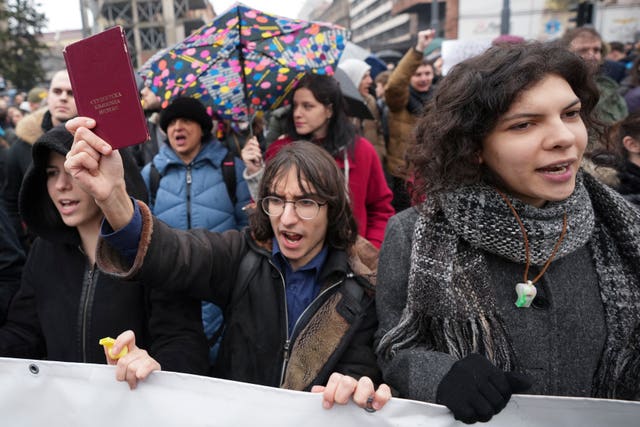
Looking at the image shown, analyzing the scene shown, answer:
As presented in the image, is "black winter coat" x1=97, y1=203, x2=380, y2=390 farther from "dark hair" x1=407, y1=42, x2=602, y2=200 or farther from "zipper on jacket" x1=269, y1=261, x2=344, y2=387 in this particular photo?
"dark hair" x1=407, y1=42, x2=602, y2=200

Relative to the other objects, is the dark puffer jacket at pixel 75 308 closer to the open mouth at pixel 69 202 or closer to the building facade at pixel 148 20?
the open mouth at pixel 69 202

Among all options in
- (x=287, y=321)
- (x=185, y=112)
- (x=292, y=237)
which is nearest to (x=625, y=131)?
(x=292, y=237)

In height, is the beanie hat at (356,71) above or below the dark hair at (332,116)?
above

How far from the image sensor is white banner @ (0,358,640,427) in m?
1.27

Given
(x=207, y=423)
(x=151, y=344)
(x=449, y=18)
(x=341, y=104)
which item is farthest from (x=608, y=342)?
(x=449, y=18)

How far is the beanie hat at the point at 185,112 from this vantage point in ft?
11.4

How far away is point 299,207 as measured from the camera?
1.88 metres

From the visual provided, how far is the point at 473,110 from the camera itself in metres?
1.42

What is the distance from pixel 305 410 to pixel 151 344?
0.84m

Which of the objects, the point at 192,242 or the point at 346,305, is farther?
the point at 346,305

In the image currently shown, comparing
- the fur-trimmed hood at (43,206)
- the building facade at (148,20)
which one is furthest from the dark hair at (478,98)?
the building facade at (148,20)

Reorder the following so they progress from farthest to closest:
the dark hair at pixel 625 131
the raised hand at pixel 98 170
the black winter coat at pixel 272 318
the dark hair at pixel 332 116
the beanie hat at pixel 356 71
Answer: the beanie hat at pixel 356 71 < the dark hair at pixel 332 116 < the dark hair at pixel 625 131 < the black winter coat at pixel 272 318 < the raised hand at pixel 98 170

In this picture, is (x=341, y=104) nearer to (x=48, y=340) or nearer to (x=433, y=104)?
(x=433, y=104)

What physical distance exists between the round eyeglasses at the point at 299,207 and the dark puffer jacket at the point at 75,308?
0.45 metres
